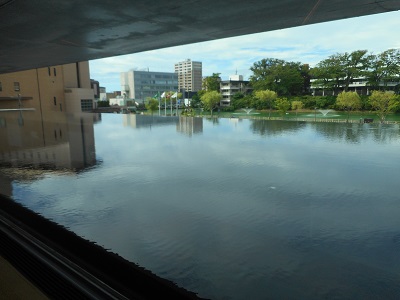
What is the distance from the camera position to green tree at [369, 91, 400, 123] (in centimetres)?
3462

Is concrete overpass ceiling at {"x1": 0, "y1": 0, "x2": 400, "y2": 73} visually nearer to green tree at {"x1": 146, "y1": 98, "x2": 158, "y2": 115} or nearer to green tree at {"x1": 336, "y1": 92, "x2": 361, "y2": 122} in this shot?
green tree at {"x1": 336, "y1": 92, "x2": 361, "y2": 122}

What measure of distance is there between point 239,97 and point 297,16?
6142cm

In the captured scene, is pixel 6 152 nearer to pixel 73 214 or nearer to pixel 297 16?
pixel 73 214

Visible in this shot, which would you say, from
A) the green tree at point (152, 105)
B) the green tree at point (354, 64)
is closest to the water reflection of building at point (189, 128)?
the green tree at point (354, 64)

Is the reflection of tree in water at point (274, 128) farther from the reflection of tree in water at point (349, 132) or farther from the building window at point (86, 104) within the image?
the building window at point (86, 104)

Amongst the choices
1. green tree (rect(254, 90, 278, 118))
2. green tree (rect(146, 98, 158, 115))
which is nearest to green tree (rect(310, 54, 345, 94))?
green tree (rect(254, 90, 278, 118))

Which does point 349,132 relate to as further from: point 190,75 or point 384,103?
point 190,75

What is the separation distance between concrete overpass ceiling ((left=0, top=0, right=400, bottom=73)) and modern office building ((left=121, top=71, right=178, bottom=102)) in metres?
93.0

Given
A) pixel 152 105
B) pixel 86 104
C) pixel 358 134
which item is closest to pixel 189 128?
pixel 358 134

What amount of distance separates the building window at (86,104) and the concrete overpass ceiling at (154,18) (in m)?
36.2

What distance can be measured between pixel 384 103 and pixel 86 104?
43239 mm

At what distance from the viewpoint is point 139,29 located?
5785mm

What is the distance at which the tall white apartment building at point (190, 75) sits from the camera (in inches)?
5620

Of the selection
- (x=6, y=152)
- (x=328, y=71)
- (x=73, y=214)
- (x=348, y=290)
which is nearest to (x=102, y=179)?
(x=73, y=214)
